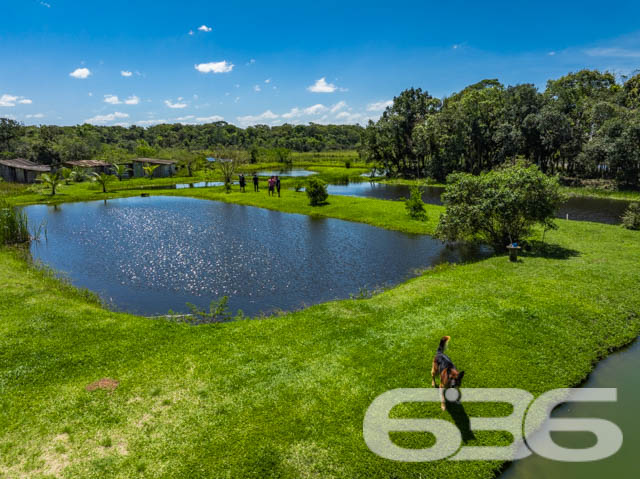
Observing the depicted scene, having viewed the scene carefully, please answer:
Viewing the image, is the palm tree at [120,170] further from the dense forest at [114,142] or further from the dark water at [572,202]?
the dark water at [572,202]

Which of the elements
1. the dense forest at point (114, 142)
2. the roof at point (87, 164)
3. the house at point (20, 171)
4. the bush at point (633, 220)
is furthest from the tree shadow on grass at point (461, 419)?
the dense forest at point (114, 142)

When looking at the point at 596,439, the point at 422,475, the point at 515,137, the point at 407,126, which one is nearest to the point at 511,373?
the point at 596,439

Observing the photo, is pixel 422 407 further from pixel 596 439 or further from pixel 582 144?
pixel 582 144

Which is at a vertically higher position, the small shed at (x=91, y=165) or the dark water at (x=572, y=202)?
the small shed at (x=91, y=165)

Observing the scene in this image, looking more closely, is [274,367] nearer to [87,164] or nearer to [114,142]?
[87,164]

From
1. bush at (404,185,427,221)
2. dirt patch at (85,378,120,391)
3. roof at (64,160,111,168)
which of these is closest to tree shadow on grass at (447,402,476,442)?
dirt patch at (85,378,120,391)

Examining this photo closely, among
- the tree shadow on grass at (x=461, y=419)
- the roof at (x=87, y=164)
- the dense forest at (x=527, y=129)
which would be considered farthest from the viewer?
the roof at (x=87, y=164)

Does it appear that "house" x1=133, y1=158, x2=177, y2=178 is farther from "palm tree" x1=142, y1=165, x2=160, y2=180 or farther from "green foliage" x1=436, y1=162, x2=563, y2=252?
"green foliage" x1=436, y1=162, x2=563, y2=252
